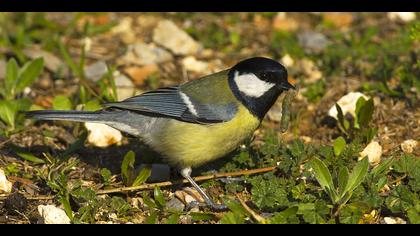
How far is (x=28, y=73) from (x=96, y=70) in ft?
2.45

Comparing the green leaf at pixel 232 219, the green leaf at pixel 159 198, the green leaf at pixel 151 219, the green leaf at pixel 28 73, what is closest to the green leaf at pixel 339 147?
the green leaf at pixel 232 219

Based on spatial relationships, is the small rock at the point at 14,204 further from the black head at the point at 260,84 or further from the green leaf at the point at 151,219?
the black head at the point at 260,84

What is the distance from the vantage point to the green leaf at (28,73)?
5355 millimetres

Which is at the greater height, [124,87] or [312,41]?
[312,41]

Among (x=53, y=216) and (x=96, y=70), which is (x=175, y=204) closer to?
(x=53, y=216)

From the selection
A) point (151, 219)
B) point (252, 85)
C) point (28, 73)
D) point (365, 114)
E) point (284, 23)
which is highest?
point (252, 85)

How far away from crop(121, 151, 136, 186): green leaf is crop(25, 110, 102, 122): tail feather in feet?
1.43

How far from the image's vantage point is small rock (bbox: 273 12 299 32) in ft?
22.2

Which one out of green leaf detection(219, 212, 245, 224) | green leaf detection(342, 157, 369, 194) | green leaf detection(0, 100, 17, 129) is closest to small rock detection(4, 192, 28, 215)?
green leaf detection(0, 100, 17, 129)

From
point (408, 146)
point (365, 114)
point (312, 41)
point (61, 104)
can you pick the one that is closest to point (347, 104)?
point (365, 114)

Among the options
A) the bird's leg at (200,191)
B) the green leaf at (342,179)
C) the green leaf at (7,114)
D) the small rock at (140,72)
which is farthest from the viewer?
the small rock at (140,72)

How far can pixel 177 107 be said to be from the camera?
4.45m

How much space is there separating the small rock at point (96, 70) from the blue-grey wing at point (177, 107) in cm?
148
